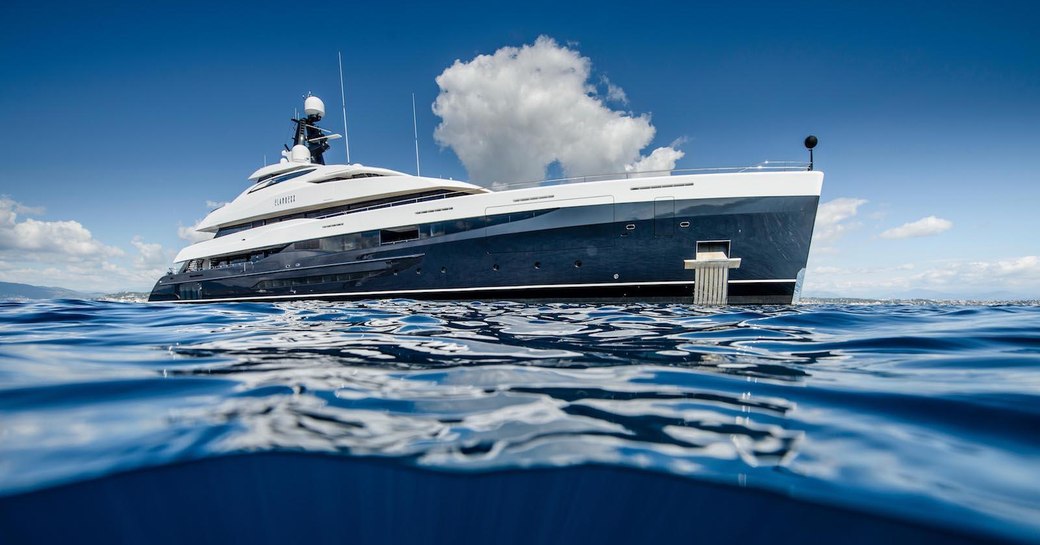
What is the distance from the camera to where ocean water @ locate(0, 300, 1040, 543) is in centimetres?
108

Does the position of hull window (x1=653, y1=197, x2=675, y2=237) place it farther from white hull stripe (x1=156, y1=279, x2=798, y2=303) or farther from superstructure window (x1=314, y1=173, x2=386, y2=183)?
superstructure window (x1=314, y1=173, x2=386, y2=183)

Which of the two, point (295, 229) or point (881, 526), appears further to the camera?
point (295, 229)

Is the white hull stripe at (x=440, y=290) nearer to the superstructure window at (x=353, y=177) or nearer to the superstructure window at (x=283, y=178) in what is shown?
the superstructure window at (x=353, y=177)

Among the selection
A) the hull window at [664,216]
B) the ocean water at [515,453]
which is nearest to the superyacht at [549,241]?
the hull window at [664,216]

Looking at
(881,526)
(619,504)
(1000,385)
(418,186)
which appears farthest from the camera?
(418,186)

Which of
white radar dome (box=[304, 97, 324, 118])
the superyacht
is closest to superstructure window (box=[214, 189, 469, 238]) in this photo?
the superyacht

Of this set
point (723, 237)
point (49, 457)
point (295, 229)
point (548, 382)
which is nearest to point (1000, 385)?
point (548, 382)

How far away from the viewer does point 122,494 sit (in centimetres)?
117

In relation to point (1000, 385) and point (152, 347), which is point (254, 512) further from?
point (1000, 385)

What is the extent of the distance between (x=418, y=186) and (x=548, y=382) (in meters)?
12.2

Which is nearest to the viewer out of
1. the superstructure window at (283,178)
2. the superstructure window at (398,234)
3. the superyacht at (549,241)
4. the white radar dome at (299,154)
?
the superyacht at (549,241)

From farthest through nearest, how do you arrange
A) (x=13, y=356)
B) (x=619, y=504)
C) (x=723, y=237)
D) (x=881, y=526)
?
1. (x=723, y=237)
2. (x=13, y=356)
3. (x=619, y=504)
4. (x=881, y=526)

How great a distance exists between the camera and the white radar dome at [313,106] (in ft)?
61.3

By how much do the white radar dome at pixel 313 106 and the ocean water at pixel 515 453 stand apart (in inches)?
786
